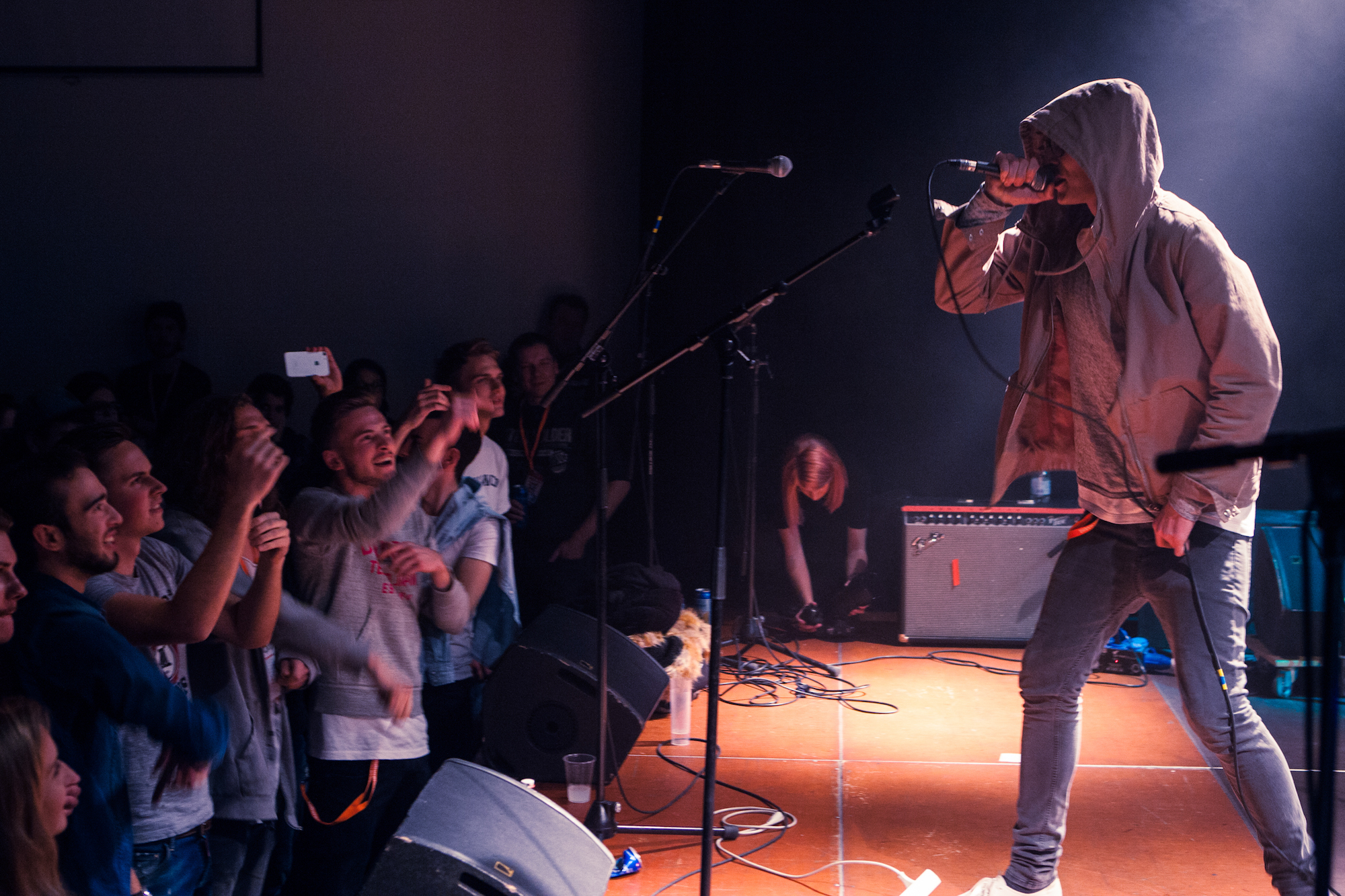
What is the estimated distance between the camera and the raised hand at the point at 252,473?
5.82 ft

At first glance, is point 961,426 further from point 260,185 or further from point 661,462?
point 260,185

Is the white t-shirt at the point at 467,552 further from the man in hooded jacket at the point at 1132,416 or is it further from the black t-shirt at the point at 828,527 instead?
the black t-shirt at the point at 828,527

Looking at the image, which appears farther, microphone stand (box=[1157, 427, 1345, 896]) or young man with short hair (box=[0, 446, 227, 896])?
young man with short hair (box=[0, 446, 227, 896])

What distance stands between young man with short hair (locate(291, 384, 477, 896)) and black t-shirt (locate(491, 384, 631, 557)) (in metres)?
1.85

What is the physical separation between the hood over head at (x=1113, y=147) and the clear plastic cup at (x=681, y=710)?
2.34m

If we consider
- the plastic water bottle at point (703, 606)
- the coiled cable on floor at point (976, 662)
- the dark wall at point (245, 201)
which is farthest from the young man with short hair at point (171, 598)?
the dark wall at point (245, 201)

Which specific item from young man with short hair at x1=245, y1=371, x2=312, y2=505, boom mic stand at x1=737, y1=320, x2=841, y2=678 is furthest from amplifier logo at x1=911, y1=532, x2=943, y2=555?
young man with short hair at x1=245, y1=371, x2=312, y2=505

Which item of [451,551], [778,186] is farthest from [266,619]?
[778,186]

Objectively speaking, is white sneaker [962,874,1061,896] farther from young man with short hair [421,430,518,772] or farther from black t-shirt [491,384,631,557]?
black t-shirt [491,384,631,557]

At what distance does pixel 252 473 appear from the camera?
178cm

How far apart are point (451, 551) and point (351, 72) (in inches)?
144

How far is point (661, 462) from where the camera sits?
247 inches

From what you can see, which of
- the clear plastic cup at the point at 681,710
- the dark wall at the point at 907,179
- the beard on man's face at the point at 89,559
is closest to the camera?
the beard on man's face at the point at 89,559

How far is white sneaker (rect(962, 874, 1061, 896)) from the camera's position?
238cm
